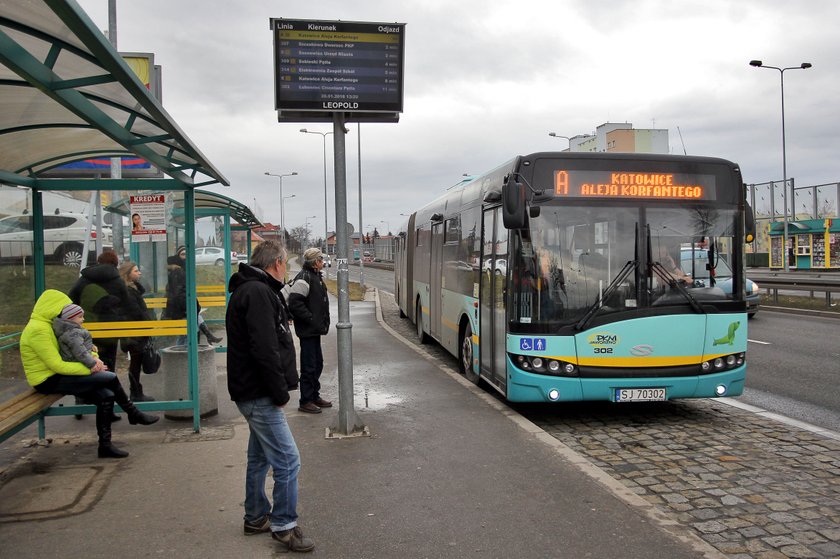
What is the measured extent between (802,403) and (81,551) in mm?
8219

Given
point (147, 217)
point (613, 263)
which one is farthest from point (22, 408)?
point (613, 263)

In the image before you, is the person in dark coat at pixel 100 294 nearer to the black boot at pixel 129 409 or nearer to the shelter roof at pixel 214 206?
the black boot at pixel 129 409

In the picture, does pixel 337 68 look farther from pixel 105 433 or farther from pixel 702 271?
pixel 702 271

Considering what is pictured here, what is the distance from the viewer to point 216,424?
23.2 ft

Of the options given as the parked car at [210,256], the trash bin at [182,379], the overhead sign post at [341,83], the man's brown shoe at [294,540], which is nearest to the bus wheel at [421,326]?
the parked car at [210,256]

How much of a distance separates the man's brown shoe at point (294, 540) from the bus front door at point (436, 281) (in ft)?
25.9

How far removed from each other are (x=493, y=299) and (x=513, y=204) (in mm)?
1710

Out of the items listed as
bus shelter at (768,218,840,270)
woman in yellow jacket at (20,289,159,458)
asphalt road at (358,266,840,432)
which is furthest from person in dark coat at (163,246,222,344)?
bus shelter at (768,218,840,270)

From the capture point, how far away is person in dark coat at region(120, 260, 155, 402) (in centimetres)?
675

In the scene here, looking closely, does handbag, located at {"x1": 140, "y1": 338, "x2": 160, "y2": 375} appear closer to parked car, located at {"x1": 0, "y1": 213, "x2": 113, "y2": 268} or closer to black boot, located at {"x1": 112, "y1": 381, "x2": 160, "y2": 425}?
black boot, located at {"x1": 112, "y1": 381, "x2": 160, "y2": 425}

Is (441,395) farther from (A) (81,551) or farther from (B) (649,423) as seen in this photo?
(A) (81,551)

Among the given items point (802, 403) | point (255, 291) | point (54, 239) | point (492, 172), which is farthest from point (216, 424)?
point (802, 403)

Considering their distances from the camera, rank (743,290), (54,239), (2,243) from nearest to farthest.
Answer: (2,243) < (54,239) < (743,290)

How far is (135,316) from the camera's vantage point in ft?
22.1
